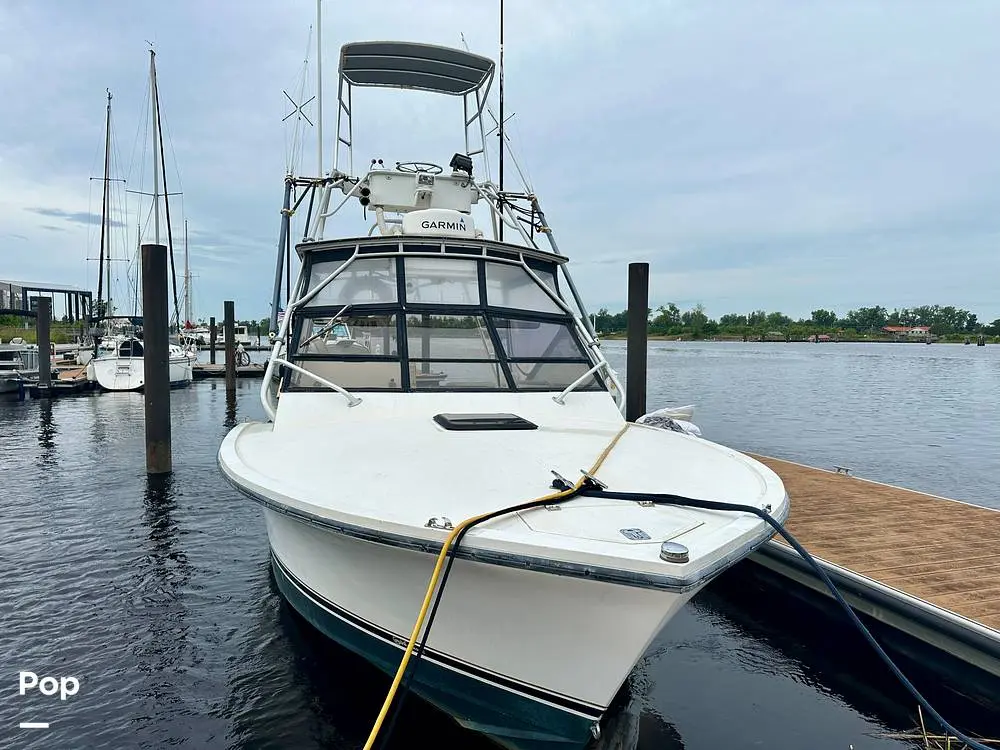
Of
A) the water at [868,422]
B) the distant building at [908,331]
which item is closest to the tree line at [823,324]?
the distant building at [908,331]

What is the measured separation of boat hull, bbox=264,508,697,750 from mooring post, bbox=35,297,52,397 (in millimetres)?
23115

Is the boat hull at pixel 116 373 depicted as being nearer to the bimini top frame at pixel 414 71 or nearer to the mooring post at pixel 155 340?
the mooring post at pixel 155 340

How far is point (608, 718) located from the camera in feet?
11.5

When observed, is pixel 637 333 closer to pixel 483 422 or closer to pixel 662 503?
pixel 483 422

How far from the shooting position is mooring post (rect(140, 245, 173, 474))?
33.9ft

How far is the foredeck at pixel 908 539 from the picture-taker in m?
4.83

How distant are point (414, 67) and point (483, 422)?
5.32 meters

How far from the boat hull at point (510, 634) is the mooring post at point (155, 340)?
798cm

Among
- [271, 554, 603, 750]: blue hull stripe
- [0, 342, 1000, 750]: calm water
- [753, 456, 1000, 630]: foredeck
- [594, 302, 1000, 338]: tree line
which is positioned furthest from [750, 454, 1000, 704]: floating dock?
[594, 302, 1000, 338]: tree line

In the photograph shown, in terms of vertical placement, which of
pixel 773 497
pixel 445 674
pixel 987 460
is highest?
pixel 773 497

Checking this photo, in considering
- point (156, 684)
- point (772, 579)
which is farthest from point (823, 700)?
point (156, 684)

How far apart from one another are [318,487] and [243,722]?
1977mm

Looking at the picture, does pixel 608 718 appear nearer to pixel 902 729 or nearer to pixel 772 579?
pixel 902 729

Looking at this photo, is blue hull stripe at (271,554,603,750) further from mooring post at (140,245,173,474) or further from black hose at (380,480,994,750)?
mooring post at (140,245,173,474)
